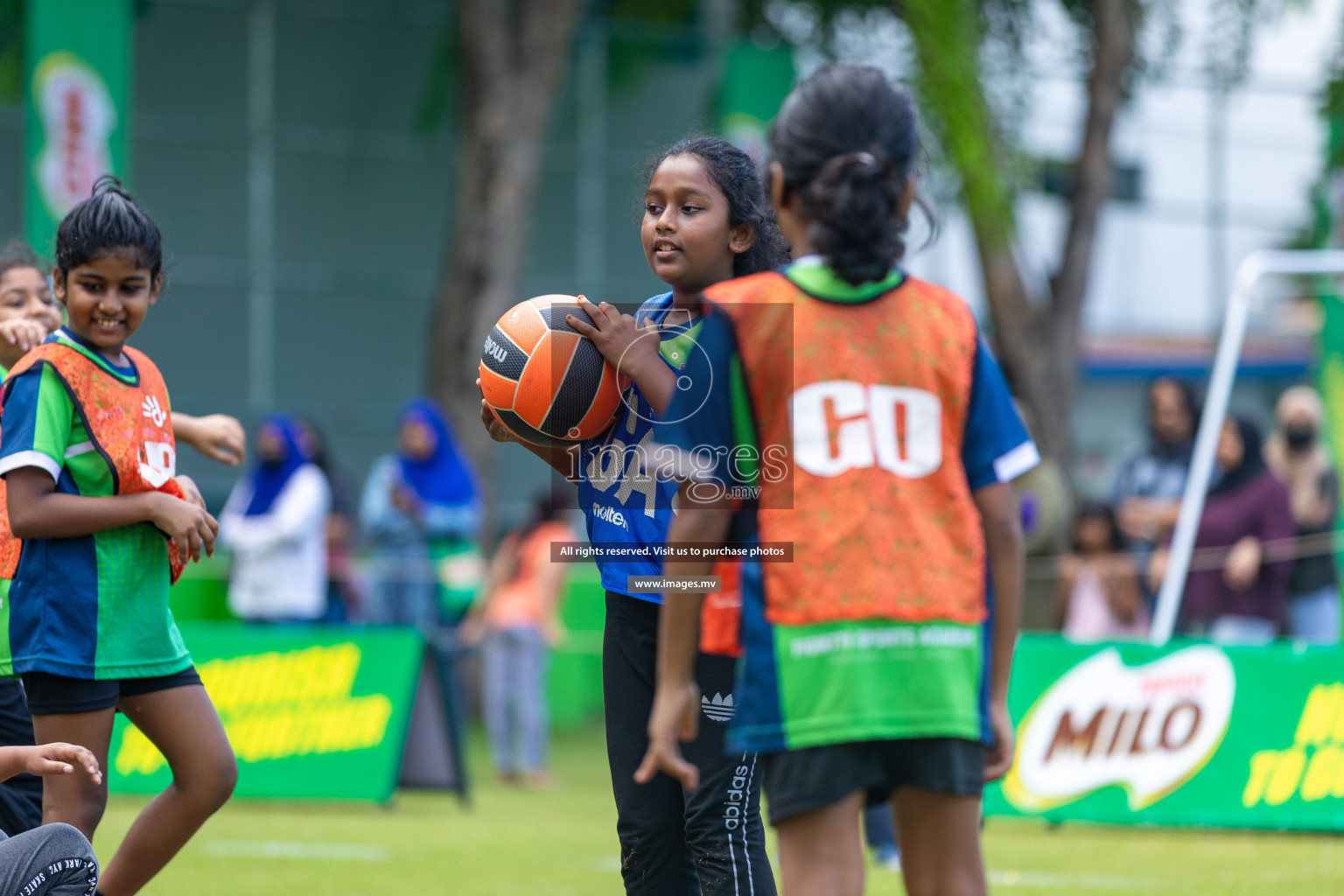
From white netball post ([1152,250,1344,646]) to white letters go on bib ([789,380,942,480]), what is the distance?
21.0ft

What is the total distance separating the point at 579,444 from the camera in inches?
159

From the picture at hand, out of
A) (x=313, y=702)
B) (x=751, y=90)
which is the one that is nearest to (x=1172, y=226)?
(x=751, y=90)

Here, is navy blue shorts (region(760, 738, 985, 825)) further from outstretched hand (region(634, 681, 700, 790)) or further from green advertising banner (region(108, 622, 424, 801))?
green advertising banner (region(108, 622, 424, 801))

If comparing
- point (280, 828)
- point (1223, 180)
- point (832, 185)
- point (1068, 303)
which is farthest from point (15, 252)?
point (1223, 180)

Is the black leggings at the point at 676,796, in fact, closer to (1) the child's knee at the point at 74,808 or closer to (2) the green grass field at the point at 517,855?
(1) the child's knee at the point at 74,808

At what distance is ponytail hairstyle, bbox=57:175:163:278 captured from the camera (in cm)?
400

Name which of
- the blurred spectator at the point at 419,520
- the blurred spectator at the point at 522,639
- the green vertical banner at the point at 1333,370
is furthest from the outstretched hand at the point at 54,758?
the green vertical banner at the point at 1333,370

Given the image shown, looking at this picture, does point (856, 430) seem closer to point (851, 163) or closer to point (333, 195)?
point (851, 163)

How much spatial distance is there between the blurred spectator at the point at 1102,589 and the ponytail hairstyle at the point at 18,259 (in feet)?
22.3

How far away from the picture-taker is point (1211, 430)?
30.8 ft

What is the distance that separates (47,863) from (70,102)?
10769 mm

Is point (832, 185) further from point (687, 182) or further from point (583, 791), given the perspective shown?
point (583, 791)

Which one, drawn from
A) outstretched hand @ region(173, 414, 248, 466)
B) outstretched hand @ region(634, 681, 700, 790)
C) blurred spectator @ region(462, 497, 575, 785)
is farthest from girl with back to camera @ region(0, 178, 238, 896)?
blurred spectator @ region(462, 497, 575, 785)

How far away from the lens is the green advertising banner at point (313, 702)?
29.0ft
